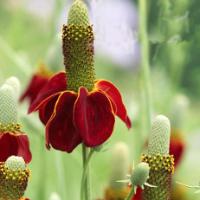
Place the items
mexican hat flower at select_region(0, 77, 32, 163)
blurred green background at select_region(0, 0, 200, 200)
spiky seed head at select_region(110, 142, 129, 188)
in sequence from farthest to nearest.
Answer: blurred green background at select_region(0, 0, 200, 200)
spiky seed head at select_region(110, 142, 129, 188)
mexican hat flower at select_region(0, 77, 32, 163)

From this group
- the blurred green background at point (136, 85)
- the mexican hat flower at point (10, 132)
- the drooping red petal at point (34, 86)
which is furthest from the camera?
the drooping red petal at point (34, 86)

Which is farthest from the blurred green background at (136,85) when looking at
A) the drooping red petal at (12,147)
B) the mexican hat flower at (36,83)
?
the drooping red petal at (12,147)

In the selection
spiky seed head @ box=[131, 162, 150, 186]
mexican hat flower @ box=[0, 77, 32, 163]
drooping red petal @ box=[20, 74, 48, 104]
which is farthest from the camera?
drooping red petal @ box=[20, 74, 48, 104]

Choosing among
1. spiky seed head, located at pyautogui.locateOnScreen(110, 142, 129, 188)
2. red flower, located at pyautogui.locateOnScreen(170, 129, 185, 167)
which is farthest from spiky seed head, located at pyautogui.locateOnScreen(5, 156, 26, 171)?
red flower, located at pyautogui.locateOnScreen(170, 129, 185, 167)

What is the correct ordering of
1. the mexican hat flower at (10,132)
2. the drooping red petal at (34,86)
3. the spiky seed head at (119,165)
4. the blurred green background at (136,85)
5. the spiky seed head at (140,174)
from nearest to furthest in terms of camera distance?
the spiky seed head at (140,174)
the mexican hat flower at (10,132)
the spiky seed head at (119,165)
the blurred green background at (136,85)
the drooping red petal at (34,86)

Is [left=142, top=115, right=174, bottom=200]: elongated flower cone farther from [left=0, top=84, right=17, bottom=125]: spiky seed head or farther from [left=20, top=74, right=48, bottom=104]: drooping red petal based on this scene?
[left=20, top=74, right=48, bottom=104]: drooping red petal

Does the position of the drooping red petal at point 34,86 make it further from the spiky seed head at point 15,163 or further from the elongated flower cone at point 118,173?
the spiky seed head at point 15,163

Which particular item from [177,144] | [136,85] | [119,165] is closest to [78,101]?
[119,165]
